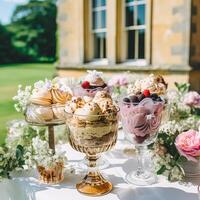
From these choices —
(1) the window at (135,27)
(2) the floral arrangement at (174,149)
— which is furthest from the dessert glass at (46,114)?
(1) the window at (135,27)

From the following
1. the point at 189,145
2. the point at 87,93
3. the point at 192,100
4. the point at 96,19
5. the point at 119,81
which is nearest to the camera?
the point at 189,145

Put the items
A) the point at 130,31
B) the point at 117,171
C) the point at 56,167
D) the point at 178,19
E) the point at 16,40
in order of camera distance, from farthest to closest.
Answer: the point at 16,40 → the point at 130,31 → the point at 178,19 → the point at 117,171 → the point at 56,167

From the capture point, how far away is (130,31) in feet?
19.6

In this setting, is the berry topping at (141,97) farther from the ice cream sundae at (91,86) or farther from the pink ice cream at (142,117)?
the ice cream sundae at (91,86)

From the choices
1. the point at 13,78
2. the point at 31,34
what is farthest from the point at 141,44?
the point at 31,34

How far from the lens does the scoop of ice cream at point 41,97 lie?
130cm

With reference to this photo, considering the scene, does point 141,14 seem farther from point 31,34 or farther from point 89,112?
point 31,34

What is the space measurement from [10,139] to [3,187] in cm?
28

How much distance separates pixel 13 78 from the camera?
39.1 ft

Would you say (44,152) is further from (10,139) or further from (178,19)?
(178,19)

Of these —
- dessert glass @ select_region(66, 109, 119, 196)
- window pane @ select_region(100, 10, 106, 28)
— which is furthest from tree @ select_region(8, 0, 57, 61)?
dessert glass @ select_region(66, 109, 119, 196)

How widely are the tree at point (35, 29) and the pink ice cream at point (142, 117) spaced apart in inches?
571

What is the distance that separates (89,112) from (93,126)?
0.14ft

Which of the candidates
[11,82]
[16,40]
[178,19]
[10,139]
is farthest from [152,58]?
[16,40]
